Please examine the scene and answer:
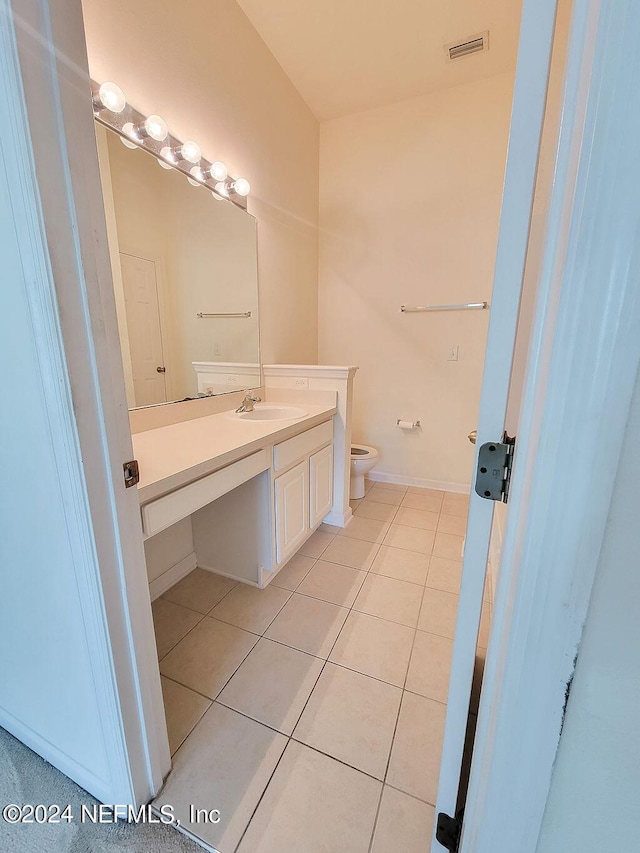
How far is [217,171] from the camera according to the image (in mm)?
1816

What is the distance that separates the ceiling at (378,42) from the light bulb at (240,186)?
2.81 ft

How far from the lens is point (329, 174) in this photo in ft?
9.73

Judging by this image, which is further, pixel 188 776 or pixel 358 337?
pixel 358 337

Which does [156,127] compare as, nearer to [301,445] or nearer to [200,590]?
[301,445]

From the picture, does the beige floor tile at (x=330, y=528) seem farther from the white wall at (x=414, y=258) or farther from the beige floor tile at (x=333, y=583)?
the white wall at (x=414, y=258)

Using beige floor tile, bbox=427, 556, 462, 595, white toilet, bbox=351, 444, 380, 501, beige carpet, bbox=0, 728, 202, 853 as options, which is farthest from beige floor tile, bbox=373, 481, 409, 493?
beige carpet, bbox=0, 728, 202, 853

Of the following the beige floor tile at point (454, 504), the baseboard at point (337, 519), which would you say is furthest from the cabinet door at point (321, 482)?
the beige floor tile at point (454, 504)

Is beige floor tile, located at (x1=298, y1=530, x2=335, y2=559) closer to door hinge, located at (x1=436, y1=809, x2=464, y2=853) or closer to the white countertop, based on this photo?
the white countertop

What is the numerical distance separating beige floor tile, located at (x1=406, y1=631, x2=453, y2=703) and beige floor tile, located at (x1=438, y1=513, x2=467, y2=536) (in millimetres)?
976

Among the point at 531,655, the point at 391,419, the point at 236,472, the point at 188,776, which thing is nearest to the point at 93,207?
the point at 236,472

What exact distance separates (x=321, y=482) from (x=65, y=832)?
62.6 inches

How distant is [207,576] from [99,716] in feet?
3.45

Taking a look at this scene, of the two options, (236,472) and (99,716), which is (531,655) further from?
(236,472)

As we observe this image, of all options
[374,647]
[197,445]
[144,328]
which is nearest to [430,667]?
[374,647]
